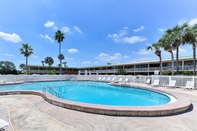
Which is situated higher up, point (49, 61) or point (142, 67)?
point (49, 61)

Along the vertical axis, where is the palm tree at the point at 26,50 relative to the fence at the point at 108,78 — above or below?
above

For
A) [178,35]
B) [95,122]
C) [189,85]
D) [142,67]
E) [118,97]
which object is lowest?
[118,97]

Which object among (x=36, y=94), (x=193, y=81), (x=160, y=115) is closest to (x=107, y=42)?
(x=193, y=81)

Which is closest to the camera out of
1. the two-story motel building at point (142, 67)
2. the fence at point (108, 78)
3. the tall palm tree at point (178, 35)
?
the fence at point (108, 78)

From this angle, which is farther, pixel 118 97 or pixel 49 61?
pixel 49 61

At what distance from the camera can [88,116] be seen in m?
4.47

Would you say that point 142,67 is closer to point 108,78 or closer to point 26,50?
point 108,78

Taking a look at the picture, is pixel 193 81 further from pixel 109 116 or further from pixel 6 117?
pixel 6 117

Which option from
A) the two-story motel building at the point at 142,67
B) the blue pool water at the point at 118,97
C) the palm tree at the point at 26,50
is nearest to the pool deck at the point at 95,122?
the blue pool water at the point at 118,97

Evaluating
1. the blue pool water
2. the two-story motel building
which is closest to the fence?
the blue pool water

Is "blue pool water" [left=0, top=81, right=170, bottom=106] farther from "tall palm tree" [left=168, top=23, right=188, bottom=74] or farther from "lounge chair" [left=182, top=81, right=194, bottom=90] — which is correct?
"tall palm tree" [left=168, top=23, right=188, bottom=74]

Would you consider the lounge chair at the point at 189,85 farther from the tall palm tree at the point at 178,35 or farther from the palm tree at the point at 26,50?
the palm tree at the point at 26,50

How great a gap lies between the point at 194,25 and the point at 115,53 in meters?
27.7

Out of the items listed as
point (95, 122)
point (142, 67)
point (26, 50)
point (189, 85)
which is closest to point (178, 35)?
point (189, 85)
